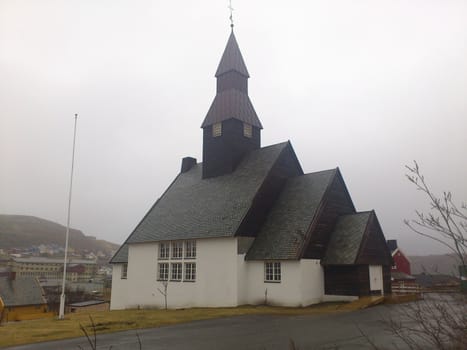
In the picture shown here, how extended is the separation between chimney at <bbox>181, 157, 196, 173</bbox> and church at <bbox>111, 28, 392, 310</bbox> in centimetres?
343

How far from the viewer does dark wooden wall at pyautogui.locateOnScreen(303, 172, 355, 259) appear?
23.9 metres

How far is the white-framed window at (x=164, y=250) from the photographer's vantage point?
29216mm

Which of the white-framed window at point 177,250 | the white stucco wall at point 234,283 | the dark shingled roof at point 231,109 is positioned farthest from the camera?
the dark shingled roof at point 231,109

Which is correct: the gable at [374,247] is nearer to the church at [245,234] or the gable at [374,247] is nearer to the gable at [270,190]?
the church at [245,234]

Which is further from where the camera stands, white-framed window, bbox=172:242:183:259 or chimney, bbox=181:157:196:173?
chimney, bbox=181:157:196:173

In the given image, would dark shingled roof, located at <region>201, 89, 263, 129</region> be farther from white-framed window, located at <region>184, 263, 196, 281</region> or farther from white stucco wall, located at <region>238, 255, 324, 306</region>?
white stucco wall, located at <region>238, 255, 324, 306</region>

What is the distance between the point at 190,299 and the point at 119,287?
32.7 ft

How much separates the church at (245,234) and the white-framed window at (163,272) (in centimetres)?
7

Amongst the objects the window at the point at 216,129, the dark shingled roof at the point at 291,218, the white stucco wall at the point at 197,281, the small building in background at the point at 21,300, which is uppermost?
the window at the point at 216,129

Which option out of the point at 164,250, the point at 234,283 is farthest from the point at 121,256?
the point at 234,283

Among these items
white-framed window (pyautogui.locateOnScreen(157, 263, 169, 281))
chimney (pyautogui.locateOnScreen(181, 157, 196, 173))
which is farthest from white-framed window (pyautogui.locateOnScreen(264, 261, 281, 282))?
chimney (pyautogui.locateOnScreen(181, 157, 196, 173))

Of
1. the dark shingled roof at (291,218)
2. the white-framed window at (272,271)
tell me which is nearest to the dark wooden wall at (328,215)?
the dark shingled roof at (291,218)

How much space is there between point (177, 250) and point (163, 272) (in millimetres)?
2223

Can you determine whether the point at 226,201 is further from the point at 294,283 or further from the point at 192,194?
the point at 294,283
